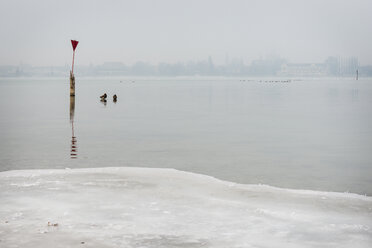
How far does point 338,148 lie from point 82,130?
1530 centimetres

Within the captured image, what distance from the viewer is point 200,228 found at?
8.73 meters

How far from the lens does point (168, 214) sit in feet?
31.4

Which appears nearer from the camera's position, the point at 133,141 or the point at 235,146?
the point at 235,146

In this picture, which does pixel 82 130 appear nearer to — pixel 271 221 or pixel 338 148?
pixel 338 148

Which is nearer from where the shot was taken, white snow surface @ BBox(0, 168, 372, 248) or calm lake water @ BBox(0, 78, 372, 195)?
white snow surface @ BBox(0, 168, 372, 248)

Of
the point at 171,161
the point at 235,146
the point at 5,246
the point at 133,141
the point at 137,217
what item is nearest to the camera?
the point at 5,246

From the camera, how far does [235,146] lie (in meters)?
22.9

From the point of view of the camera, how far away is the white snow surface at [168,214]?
809 centimetres

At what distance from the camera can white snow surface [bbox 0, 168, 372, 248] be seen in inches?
318

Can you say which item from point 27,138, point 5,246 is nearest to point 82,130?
point 27,138

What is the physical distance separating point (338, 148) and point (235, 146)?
189 inches

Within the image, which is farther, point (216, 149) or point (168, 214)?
point (216, 149)

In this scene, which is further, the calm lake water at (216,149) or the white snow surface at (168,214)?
the calm lake water at (216,149)

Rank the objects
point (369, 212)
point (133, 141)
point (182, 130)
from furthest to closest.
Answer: point (182, 130) < point (133, 141) < point (369, 212)
